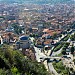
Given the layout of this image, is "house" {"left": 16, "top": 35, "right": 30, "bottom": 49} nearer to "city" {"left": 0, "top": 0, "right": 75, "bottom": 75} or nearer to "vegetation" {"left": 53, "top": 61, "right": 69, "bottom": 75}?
"city" {"left": 0, "top": 0, "right": 75, "bottom": 75}

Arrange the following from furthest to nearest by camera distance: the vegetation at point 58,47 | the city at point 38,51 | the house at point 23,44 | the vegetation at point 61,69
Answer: the vegetation at point 58,47 → the house at point 23,44 → the vegetation at point 61,69 → the city at point 38,51

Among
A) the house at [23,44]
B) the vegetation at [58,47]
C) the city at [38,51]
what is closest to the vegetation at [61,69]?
the city at [38,51]

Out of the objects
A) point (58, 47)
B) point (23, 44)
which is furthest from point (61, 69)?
point (58, 47)

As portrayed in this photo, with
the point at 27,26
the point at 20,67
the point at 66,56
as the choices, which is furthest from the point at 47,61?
the point at 27,26

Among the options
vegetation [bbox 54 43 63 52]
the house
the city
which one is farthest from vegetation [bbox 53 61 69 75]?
vegetation [bbox 54 43 63 52]

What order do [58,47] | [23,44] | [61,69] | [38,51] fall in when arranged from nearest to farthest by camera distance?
[61,69], [23,44], [38,51], [58,47]

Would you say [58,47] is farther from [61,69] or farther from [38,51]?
[61,69]

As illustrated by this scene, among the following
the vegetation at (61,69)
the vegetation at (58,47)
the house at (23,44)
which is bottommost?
the vegetation at (58,47)

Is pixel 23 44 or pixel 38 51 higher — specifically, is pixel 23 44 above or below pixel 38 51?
above

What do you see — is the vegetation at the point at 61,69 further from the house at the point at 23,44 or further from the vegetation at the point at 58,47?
the vegetation at the point at 58,47

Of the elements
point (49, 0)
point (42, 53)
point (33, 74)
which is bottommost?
point (49, 0)

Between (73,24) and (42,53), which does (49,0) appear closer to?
(73,24)
